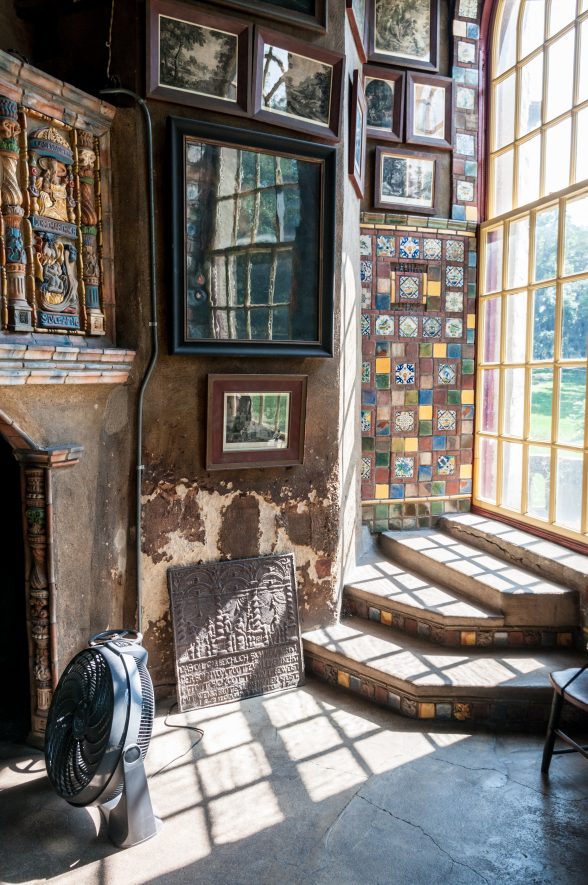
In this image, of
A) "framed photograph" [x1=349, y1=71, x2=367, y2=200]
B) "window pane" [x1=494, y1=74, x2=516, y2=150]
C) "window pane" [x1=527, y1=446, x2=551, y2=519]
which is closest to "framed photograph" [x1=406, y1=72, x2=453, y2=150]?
"window pane" [x1=494, y1=74, x2=516, y2=150]

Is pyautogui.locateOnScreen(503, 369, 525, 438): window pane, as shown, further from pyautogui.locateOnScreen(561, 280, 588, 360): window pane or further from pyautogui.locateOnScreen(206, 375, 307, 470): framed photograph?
pyautogui.locateOnScreen(206, 375, 307, 470): framed photograph

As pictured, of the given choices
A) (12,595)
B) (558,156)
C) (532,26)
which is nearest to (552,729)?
(12,595)

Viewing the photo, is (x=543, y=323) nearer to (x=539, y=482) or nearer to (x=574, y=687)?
(x=539, y=482)

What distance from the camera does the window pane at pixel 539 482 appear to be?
4.28m

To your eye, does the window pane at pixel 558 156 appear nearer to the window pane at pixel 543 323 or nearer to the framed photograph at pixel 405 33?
the window pane at pixel 543 323

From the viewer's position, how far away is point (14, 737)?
3.23 m

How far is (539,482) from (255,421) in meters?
2.09

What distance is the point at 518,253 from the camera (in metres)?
4.59

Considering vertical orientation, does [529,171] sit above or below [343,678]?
above

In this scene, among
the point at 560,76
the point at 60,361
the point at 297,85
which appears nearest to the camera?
the point at 60,361

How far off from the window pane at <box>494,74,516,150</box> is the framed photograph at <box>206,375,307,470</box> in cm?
267

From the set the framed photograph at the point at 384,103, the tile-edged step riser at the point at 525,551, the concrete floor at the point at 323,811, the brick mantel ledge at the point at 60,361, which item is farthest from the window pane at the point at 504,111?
the concrete floor at the point at 323,811

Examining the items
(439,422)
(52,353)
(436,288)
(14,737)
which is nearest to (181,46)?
(52,353)

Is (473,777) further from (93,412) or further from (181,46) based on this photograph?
(181,46)
